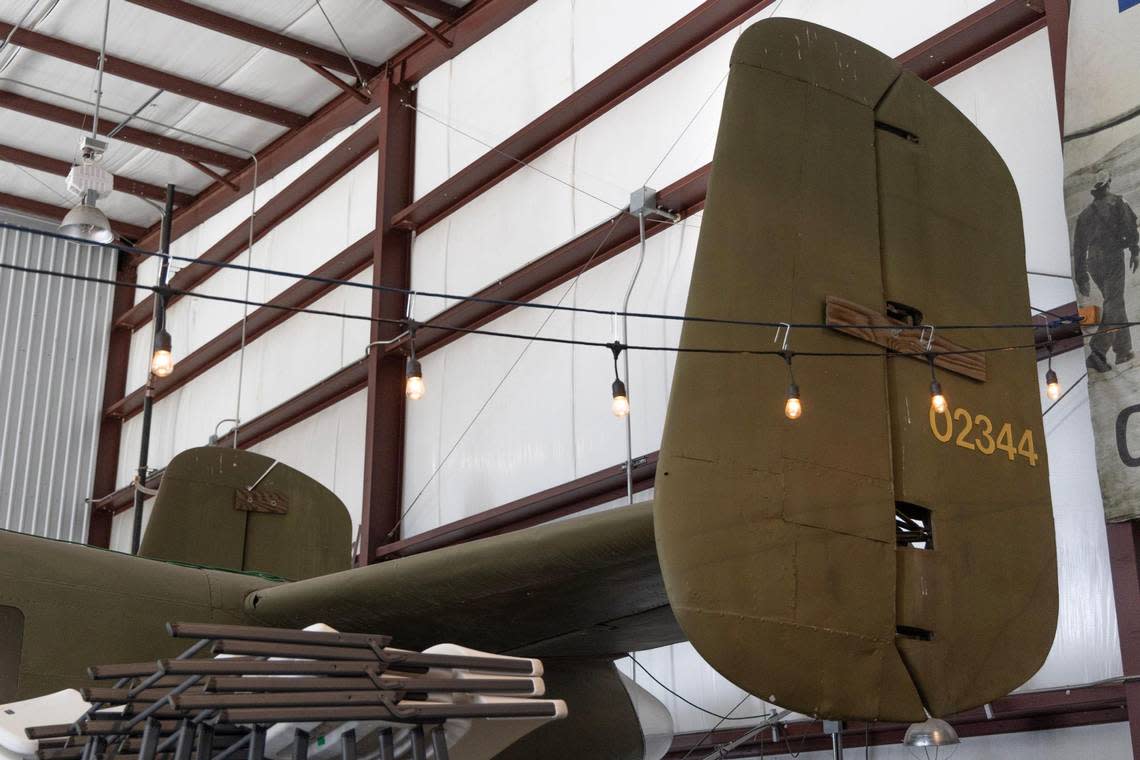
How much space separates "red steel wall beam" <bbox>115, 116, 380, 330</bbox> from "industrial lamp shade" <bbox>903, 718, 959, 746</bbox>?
11.9 metres

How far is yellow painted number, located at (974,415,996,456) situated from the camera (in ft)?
18.3

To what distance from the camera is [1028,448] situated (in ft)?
19.1

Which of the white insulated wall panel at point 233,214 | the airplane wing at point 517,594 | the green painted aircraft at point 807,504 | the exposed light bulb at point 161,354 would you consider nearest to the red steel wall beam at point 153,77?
the white insulated wall panel at point 233,214

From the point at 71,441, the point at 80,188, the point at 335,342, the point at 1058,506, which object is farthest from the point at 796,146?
the point at 71,441

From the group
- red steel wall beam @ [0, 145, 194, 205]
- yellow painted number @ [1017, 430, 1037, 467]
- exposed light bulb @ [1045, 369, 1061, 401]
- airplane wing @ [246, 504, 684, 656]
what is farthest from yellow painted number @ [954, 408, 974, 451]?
red steel wall beam @ [0, 145, 194, 205]

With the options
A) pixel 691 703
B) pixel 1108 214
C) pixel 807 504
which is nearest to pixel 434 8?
pixel 691 703

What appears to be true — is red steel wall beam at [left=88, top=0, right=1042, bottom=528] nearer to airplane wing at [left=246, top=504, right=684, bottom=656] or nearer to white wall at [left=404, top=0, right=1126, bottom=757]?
white wall at [left=404, top=0, right=1126, bottom=757]

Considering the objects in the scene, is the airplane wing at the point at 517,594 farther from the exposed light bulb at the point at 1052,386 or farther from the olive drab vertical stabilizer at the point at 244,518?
the exposed light bulb at the point at 1052,386

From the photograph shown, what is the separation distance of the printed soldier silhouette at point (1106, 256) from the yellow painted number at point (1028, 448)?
2.82 m

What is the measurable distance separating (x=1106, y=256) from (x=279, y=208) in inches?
543

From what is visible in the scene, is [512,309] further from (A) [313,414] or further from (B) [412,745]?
(B) [412,745]

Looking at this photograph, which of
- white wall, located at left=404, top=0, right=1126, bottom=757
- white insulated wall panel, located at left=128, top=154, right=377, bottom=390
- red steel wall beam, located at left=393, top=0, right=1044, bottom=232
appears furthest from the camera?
white insulated wall panel, located at left=128, top=154, right=377, bottom=390

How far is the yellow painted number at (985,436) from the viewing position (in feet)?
18.3

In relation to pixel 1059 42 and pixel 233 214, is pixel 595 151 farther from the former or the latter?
pixel 233 214
